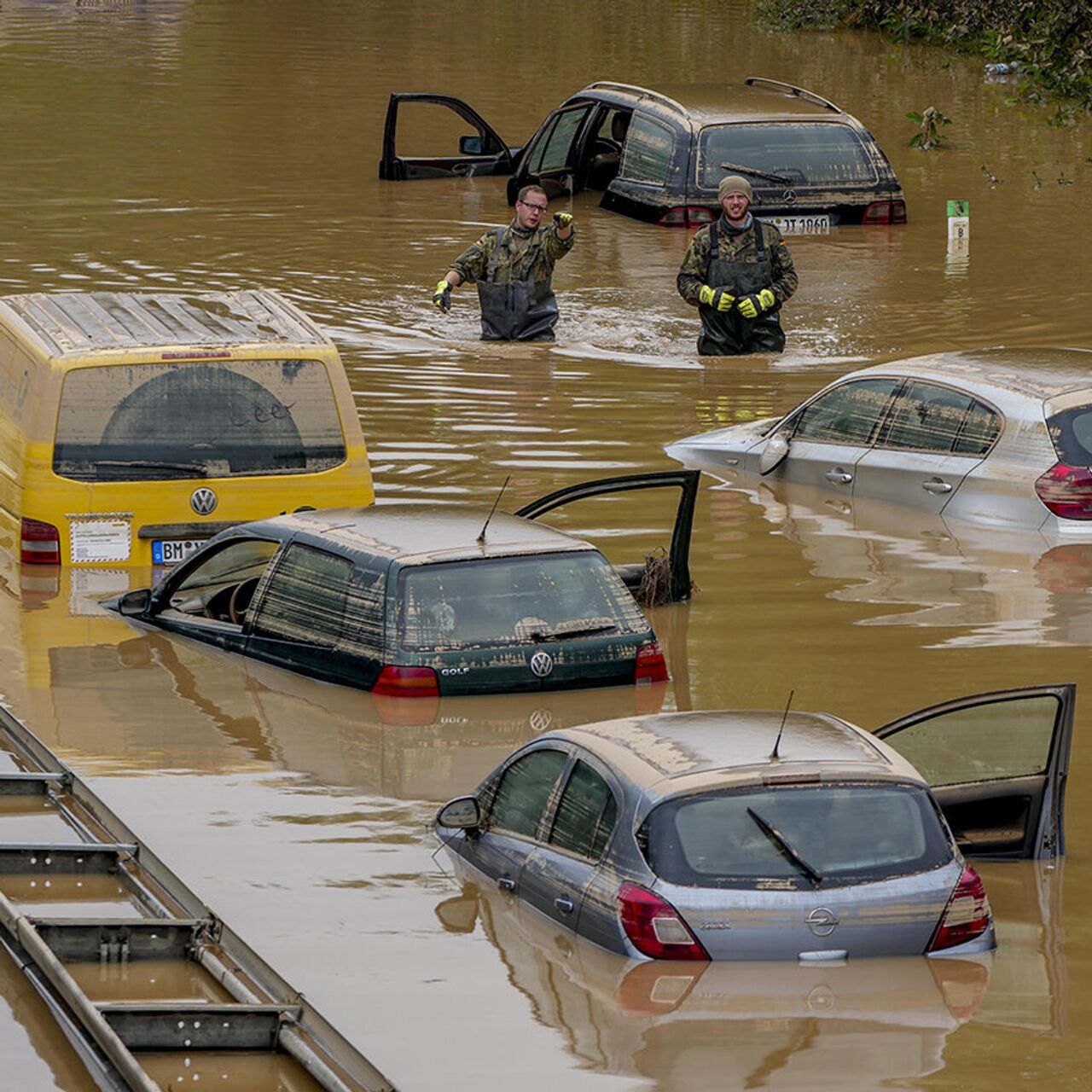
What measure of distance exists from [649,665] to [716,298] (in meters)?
9.00

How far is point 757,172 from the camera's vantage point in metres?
27.2

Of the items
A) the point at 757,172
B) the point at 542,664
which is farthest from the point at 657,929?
the point at 757,172

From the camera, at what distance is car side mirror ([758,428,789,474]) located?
1831cm

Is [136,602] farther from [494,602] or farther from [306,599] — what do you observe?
[494,602]

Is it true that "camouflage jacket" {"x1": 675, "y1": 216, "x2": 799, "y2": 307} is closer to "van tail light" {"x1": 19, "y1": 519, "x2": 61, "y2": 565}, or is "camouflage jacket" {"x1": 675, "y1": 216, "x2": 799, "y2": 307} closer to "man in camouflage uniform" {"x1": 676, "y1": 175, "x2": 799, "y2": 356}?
"man in camouflage uniform" {"x1": 676, "y1": 175, "x2": 799, "y2": 356}

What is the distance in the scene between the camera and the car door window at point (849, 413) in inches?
695

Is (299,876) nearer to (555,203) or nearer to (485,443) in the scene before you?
(485,443)

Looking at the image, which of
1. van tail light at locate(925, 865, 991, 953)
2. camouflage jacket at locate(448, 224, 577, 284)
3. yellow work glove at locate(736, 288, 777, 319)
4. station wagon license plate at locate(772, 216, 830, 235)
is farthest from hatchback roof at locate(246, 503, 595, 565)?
station wagon license plate at locate(772, 216, 830, 235)

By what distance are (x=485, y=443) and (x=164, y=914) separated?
9.64 m

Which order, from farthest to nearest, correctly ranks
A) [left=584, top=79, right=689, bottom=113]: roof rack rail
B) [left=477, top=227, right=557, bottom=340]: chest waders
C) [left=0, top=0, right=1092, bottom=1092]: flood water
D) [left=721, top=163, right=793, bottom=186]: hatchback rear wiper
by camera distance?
1. [left=584, top=79, right=689, bottom=113]: roof rack rail
2. [left=721, top=163, right=793, bottom=186]: hatchback rear wiper
3. [left=477, top=227, right=557, bottom=340]: chest waders
4. [left=0, top=0, right=1092, bottom=1092]: flood water

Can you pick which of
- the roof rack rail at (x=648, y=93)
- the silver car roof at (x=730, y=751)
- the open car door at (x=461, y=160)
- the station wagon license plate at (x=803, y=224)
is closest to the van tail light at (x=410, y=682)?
the silver car roof at (x=730, y=751)

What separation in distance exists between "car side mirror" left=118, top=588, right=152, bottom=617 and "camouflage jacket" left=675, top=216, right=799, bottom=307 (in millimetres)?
7665

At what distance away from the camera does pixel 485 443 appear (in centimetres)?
1967

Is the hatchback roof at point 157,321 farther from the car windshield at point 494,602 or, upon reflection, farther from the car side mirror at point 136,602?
the car windshield at point 494,602
